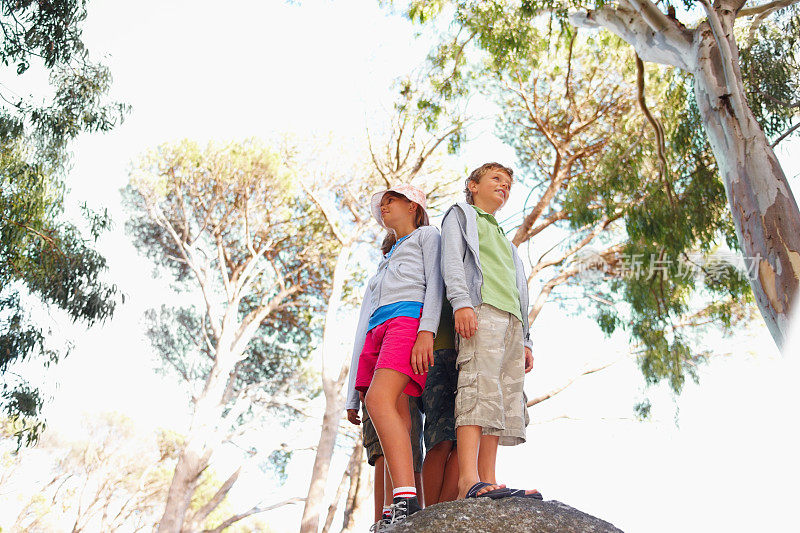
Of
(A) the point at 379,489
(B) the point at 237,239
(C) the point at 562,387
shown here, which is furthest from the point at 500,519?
(B) the point at 237,239

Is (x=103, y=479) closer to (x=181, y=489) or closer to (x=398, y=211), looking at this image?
(x=181, y=489)

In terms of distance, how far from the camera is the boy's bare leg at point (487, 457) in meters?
1.87

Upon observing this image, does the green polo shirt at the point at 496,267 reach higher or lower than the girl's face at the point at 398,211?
lower

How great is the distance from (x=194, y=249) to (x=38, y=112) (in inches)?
185

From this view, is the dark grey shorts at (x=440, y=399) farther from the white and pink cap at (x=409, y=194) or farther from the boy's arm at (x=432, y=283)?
the white and pink cap at (x=409, y=194)

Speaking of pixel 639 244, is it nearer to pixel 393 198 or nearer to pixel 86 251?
pixel 393 198

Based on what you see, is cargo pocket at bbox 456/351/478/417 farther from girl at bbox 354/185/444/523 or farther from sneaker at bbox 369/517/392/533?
sneaker at bbox 369/517/392/533

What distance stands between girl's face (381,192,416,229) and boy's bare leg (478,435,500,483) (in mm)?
886

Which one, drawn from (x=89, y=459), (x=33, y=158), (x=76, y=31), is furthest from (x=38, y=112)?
(x=89, y=459)

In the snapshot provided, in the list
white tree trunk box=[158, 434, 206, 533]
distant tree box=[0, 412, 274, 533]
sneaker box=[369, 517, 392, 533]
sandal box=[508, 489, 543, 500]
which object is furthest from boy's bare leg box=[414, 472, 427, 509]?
distant tree box=[0, 412, 274, 533]

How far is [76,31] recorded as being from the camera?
22.7ft

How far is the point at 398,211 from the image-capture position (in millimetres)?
2426

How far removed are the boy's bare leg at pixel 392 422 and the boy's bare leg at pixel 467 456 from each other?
0.46 feet

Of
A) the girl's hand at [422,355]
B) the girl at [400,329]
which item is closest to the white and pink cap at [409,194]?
the girl at [400,329]
